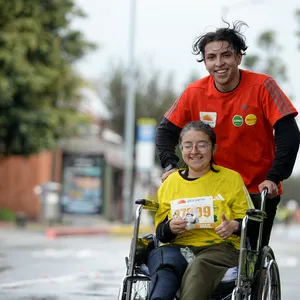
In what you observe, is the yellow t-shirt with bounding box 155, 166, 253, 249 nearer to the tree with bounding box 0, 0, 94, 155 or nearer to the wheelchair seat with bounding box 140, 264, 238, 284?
the wheelchair seat with bounding box 140, 264, 238, 284

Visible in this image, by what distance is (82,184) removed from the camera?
120ft

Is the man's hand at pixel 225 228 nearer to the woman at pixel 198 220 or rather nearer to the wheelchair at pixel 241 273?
the woman at pixel 198 220

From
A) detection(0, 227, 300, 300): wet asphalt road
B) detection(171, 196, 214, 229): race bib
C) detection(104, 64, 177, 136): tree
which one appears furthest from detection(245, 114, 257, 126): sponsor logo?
detection(104, 64, 177, 136): tree

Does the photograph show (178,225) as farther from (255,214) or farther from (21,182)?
(21,182)

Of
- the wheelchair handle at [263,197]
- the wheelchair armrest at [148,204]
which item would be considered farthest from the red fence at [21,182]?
the wheelchair handle at [263,197]

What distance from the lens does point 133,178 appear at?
50.1m

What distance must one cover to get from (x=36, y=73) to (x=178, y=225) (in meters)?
26.9

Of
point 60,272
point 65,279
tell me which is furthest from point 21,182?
point 65,279

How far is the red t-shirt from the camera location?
5.90 meters

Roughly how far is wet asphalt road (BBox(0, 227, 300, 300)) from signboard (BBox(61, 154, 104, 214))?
50.8ft

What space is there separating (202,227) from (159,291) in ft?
1.88

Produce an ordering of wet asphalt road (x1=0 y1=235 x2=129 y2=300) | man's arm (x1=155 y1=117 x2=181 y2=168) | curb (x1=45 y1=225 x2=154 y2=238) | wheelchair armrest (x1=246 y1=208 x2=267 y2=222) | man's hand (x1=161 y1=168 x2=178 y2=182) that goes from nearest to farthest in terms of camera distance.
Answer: wheelchair armrest (x1=246 y1=208 x2=267 y2=222) < man's hand (x1=161 y1=168 x2=178 y2=182) < man's arm (x1=155 y1=117 x2=181 y2=168) < wet asphalt road (x1=0 y1=235 x2=129 y2=300) < curb (x1=45 y1=225 x2=154 y2=238)

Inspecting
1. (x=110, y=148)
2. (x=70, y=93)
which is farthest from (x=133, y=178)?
(x=70, y=93)

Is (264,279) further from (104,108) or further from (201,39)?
(104,108)
